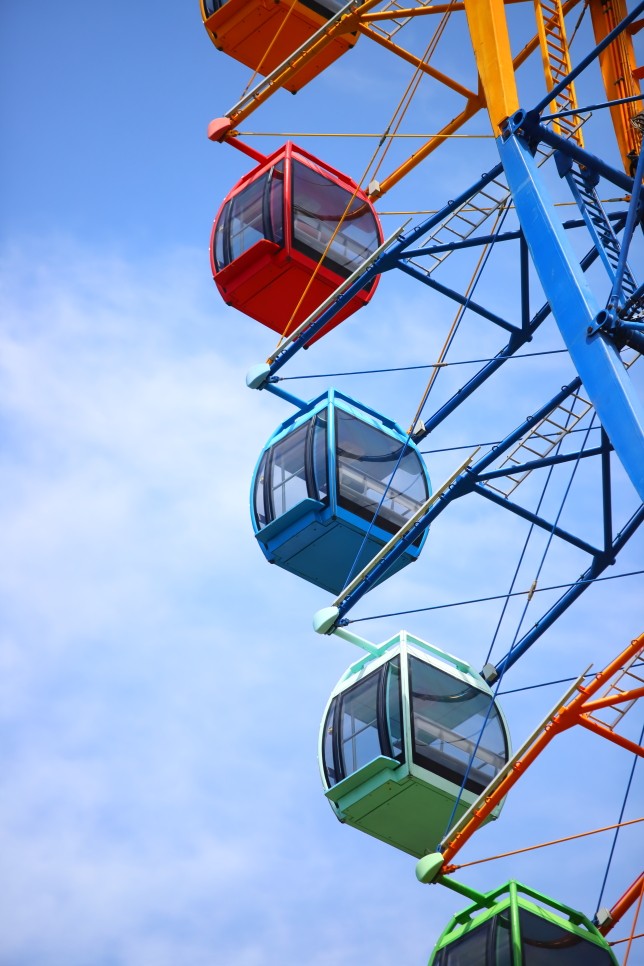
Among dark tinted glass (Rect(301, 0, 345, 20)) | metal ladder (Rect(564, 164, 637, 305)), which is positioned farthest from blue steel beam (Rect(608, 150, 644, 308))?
dark tinted glass (Rect(301, 0, 345, 20))

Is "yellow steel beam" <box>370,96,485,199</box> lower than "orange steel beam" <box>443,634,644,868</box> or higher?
higher

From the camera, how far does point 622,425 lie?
17062 mm

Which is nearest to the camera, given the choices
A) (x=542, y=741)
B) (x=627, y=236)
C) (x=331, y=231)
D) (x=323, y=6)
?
(x=627, y=236)

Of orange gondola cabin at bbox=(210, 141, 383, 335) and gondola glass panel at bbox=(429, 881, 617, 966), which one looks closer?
gondola glass panel at bbox=(429, 881, 617, 966)

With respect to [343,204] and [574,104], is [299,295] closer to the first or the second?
[343,204]

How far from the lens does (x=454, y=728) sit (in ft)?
74.4

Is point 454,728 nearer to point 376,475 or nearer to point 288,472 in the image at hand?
point 376,475

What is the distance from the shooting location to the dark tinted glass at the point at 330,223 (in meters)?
24.6

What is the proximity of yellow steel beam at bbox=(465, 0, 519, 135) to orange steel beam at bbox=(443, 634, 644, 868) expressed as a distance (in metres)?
5.27

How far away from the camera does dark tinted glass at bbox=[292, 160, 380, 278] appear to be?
24.6 m

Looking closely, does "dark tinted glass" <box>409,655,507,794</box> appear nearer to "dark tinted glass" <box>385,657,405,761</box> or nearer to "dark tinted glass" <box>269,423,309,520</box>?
"dark tinted glass" <box>385,657,405,761</box>

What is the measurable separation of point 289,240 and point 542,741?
7035 mm

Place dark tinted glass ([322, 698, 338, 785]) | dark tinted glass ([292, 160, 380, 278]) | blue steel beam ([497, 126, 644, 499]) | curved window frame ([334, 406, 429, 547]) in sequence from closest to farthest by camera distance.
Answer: blue steel beam ([497, 126, 644, 499]) → dark tinted glass ([322, 698, 338, 785]) → curved window frame ([334, 406, 429, 547]) → dark tinted glass ([292, 160, 380, 278])

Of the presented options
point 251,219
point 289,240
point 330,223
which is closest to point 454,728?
point 289,240
